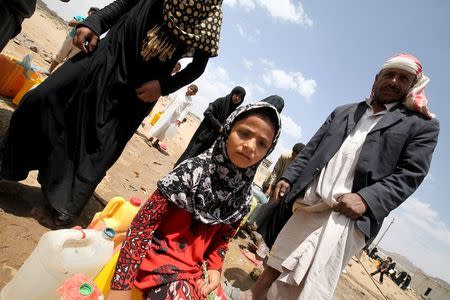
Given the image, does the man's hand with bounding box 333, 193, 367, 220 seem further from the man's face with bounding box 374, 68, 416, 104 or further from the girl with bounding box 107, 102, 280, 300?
the man's face with bounding box 374, 68, 416, 104

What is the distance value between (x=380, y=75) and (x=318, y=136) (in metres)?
0.73

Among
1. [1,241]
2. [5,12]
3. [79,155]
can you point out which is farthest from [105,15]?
[1,241]

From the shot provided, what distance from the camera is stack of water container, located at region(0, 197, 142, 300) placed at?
1.52m

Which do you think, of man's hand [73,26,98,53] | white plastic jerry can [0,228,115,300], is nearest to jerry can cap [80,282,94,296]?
white plastic jerry can [0,228,115,300]

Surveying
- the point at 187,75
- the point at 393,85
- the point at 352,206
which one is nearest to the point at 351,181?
the point at 352,206

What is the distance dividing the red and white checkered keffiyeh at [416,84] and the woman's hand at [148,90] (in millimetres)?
1895

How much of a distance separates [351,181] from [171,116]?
6.46 metres

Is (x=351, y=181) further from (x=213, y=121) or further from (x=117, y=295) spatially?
(x=213, y=121)

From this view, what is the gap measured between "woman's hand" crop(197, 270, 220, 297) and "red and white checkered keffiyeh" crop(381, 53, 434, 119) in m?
1.97

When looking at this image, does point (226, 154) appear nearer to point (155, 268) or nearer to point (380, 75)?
point (155, 268)

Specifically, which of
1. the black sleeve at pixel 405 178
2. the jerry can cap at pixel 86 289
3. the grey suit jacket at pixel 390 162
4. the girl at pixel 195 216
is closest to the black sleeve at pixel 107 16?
the girl at pixel 195 216

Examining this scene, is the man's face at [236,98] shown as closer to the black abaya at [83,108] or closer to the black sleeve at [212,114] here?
the black sleeve at [212,114]

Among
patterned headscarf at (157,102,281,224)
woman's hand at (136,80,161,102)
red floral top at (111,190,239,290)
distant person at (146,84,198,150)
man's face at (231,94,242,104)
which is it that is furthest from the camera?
distant person at (146,84,198,150)

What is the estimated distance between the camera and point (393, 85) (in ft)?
8.05
